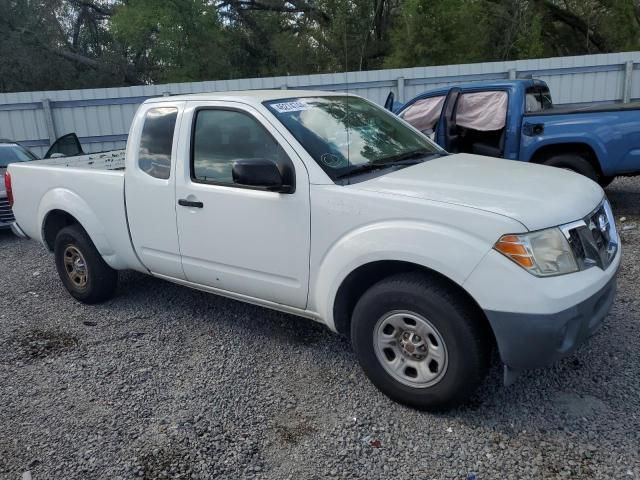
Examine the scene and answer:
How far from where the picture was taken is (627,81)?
12219mm

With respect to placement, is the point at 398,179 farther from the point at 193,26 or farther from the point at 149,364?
the point at 193,26

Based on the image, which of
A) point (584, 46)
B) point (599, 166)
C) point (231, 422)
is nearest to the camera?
point (231, 422)

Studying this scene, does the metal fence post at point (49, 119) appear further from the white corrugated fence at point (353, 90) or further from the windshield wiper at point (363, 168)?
the windshield wiper at point (363, 168)

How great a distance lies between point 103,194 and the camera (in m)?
4.56

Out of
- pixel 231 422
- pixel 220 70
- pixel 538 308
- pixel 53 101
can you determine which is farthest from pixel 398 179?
pixel 220 70

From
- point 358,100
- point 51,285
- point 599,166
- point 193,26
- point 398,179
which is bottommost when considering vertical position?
point 51,285

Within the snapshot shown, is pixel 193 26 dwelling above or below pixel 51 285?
above

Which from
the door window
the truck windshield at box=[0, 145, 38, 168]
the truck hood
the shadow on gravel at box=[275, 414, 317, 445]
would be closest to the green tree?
the door window

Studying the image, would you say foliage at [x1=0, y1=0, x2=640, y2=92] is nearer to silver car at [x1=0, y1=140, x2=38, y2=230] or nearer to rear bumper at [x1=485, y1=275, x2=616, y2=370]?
silver car at [x1=0, y1=140, x2=38, y2=230]

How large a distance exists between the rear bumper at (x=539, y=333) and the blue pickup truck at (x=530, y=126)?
454cm

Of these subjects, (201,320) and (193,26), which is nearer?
(201,320)

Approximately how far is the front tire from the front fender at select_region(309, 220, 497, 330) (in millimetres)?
159

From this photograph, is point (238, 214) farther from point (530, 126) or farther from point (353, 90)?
point (353, 90)

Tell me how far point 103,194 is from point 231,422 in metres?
2.38
